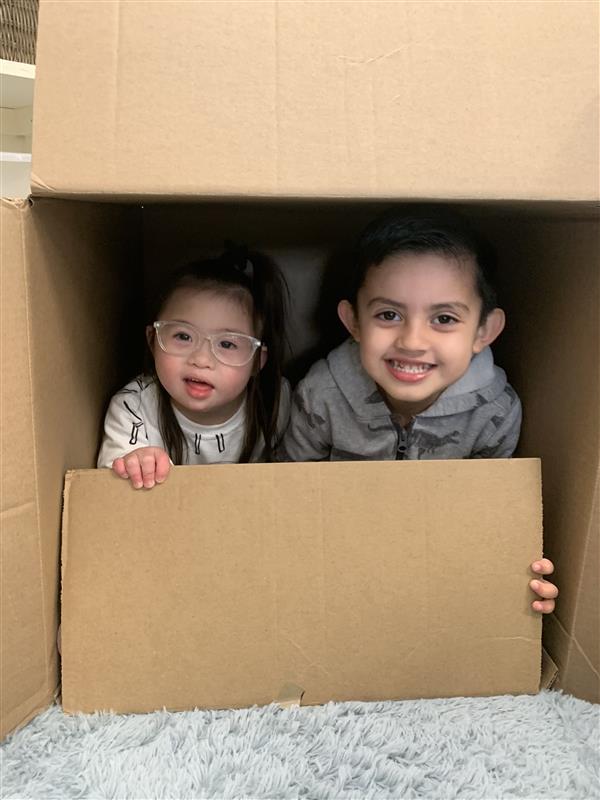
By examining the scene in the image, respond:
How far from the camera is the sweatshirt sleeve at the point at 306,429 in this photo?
2.95 ft

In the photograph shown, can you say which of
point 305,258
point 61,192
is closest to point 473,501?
point 61,192

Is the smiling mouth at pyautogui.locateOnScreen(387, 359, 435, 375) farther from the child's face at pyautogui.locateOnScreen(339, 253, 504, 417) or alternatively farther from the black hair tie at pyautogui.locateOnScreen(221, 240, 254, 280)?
the black hair tie at pyautogui.locateOnScreen(221, 240, 254, 280)

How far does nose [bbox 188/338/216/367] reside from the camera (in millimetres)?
850

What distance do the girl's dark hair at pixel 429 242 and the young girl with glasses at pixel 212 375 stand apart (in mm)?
157

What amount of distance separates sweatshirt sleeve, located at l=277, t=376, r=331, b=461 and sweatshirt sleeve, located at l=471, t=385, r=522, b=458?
0.20 m

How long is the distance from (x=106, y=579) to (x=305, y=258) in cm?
63

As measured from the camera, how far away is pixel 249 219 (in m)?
1.06

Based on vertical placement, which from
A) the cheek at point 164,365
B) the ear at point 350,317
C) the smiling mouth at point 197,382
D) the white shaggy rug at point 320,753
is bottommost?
the white shaggy rug at point 320,753

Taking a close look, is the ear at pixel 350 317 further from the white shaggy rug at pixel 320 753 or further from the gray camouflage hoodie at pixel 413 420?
the white shaggy rug at pixel 320 753

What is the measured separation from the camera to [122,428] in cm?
81

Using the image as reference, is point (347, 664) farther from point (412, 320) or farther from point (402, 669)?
point (412, 320)

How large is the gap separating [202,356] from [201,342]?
2cm

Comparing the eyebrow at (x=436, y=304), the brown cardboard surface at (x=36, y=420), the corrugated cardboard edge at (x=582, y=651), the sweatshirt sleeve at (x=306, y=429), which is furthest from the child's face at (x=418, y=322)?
the brown cardboard surface at (x=36, y=420)

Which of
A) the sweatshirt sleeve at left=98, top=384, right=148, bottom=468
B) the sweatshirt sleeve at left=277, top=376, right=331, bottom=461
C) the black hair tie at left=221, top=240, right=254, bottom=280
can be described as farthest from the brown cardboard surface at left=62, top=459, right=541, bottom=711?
the black hair tie at left=221, top=240, right=254, bottom=280
